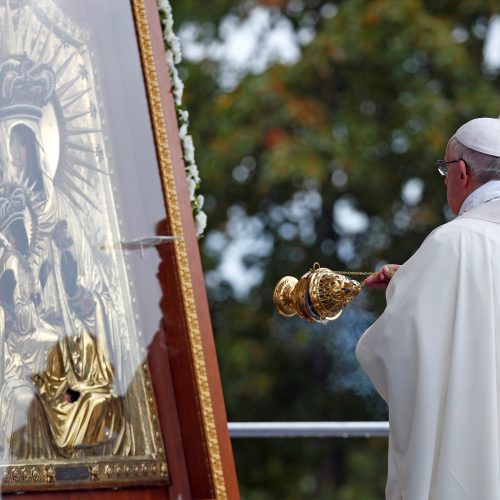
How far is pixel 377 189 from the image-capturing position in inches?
410

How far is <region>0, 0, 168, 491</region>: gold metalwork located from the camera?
3.53 metres

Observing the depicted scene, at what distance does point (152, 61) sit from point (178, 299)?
0.76 m

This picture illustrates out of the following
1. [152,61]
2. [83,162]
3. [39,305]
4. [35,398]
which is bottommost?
[35,398]

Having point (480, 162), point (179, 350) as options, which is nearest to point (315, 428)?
point (179, 350)

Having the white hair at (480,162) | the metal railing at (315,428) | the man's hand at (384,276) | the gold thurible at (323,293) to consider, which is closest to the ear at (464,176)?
the white hair at (480,162)

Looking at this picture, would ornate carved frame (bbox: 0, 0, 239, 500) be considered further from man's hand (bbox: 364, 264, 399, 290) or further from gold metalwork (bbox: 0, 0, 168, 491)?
man's hand (bbox: 364, 264, 399, 290)

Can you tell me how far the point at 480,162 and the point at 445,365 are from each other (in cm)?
63

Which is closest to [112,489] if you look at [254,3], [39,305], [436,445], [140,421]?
[140,421]

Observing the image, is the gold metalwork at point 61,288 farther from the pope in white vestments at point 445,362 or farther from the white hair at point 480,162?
the white hair at point 480,162

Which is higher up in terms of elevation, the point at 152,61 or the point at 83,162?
the point at 152,61

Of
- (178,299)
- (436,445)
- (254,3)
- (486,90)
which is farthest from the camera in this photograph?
(254,3)

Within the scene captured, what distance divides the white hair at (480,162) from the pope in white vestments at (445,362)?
100mm

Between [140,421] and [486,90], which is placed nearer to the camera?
[140,421]

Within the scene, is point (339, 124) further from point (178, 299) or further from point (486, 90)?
point (178, 299)
